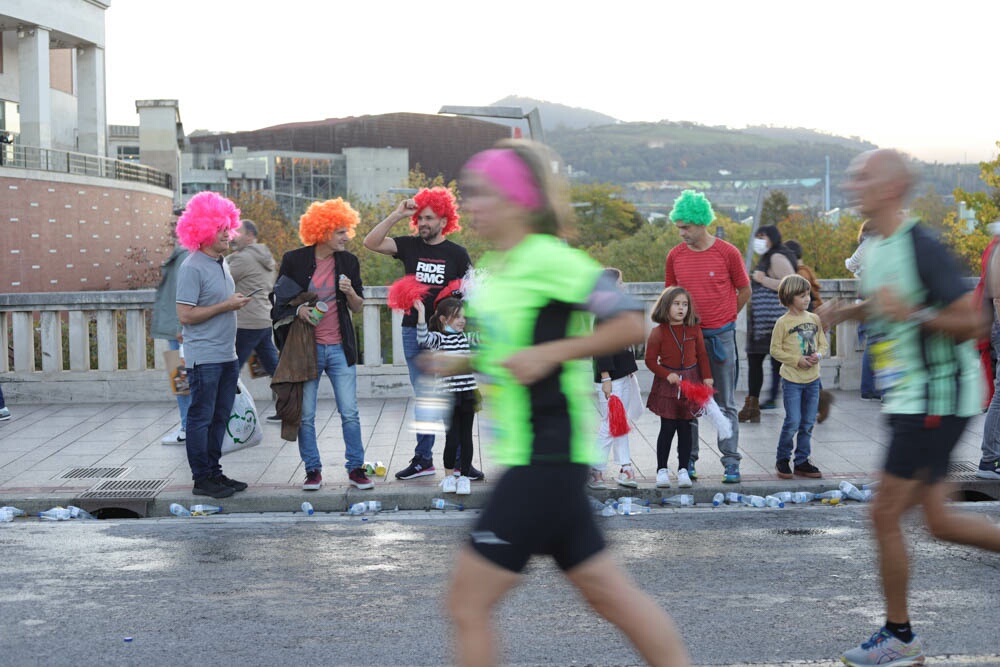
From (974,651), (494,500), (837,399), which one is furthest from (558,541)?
(837,399)

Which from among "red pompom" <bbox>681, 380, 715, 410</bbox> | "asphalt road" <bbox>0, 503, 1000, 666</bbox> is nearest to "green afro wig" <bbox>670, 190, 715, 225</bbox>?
"red pompom" <bbox>681, 380, 715, 410</bbox>

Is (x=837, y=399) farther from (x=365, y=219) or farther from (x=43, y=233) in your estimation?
(x=365, y=219)

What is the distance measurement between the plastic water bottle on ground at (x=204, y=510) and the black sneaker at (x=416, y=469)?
1.35 metres

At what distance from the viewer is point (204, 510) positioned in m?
7.53

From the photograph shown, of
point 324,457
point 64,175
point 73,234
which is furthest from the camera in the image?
point 73,234

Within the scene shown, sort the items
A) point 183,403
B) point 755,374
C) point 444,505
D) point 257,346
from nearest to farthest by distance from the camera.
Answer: point 444,505
point 183,403
point 257,346
point 755,374

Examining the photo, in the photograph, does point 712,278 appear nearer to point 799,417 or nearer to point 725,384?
point 725,384

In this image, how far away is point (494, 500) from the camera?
120 inches

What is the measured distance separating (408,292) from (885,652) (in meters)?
4.44

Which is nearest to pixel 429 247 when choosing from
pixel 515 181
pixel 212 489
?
pixel 212 489

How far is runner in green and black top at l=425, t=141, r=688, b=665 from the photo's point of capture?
3.00 m

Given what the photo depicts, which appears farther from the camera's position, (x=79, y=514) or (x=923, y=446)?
(x=79, y=514)

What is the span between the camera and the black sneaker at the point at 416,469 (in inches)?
323

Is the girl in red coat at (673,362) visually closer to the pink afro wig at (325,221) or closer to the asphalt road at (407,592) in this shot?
the asphalt road at (407,592)
